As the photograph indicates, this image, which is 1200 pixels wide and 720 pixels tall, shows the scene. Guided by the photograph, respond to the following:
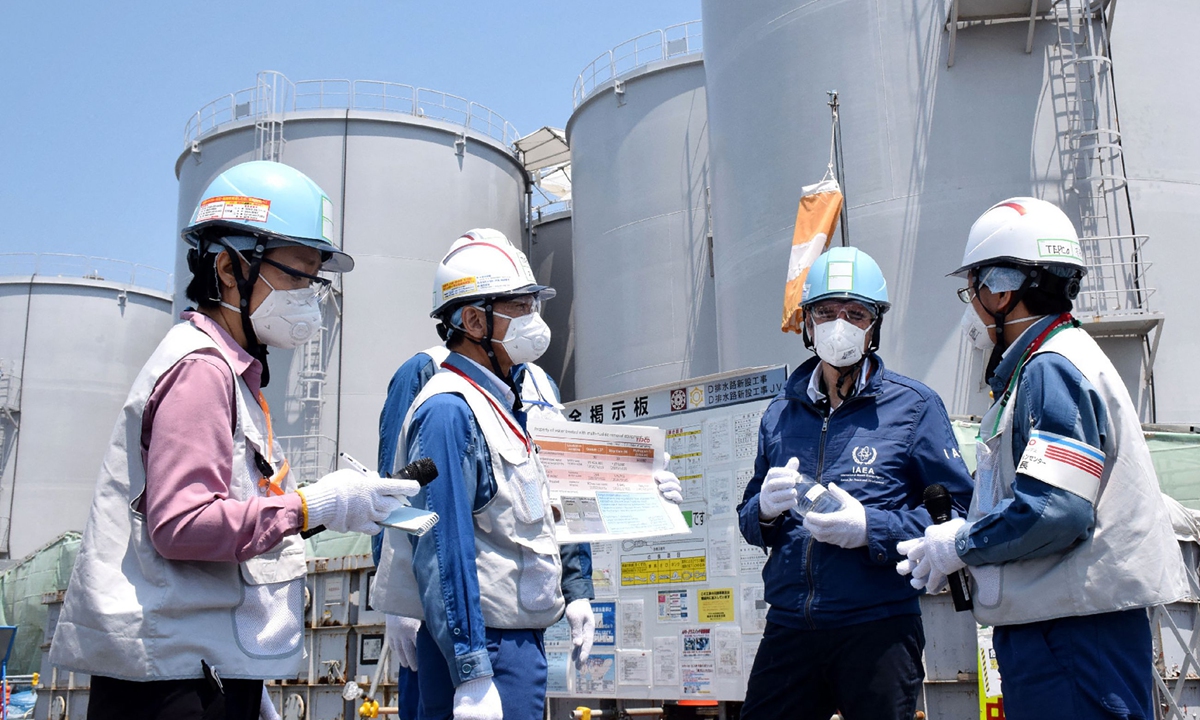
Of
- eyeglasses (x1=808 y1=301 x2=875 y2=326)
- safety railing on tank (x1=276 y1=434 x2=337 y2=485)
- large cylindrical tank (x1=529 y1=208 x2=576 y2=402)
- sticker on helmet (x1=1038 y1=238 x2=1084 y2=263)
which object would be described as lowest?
sticker on helmet (x1=1038 y1=238 x2=1084 y2=263)

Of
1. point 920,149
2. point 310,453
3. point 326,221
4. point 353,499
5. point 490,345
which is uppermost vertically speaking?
point 920,149

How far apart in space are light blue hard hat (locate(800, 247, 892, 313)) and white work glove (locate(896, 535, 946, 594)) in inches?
52.0

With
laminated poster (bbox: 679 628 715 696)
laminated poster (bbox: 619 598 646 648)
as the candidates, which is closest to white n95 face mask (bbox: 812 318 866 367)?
laminated poster (bbox: 679 628 715 696)

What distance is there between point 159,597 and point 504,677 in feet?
3.62

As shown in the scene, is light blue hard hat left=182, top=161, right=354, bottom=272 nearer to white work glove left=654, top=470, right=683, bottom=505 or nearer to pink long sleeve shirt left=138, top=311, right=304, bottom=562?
pink long sleeve shirt left=138, top=311, right=304, bottom=562

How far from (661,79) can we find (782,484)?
18.5m

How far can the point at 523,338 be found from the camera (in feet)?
12.2

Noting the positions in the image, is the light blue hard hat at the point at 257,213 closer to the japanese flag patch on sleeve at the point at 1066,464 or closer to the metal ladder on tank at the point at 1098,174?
the japanese flag patch on sleeve at the point at 1066,464

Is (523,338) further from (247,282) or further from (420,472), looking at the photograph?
(247,282)

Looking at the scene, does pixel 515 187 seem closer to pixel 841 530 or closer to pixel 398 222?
pixel 398 222

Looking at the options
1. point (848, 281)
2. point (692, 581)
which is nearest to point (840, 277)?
point (848, 281)

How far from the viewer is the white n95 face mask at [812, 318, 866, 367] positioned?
14.3 feet

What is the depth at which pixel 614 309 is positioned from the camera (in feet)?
67.9

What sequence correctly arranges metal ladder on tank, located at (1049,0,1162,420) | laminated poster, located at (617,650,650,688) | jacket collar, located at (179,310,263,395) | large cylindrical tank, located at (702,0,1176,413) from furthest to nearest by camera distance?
large cylindrical tank, located at (702,0,1176,413)
metal ladder on tank, located at (1049,0,1162,420)
laminated poster, located at (617,650,650,688)
jacket collar, located at (179,310,263,395)
